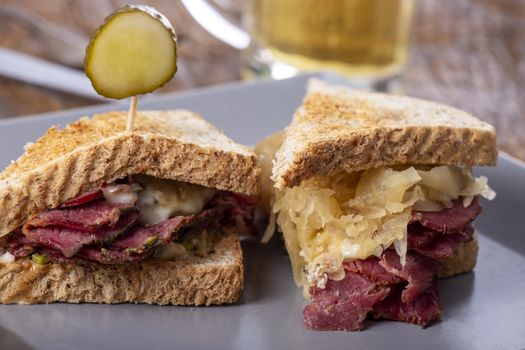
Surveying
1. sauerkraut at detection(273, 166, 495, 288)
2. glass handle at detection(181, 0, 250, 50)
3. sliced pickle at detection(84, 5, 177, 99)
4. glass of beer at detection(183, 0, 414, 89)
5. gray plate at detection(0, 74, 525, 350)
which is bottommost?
gray plate at detection(0, 74, 525, 350)

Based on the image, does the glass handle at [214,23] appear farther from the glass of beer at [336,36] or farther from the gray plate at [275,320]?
the gray plate at [275,320]

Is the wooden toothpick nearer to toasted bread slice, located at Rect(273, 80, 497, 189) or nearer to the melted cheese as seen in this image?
the melted cheese

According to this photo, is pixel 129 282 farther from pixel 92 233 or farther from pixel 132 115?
pixel 132 115

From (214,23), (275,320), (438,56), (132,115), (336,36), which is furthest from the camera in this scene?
(214,23)

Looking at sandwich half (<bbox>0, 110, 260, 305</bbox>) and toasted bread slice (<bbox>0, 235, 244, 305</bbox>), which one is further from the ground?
sandwich half (<bbox>0, 110, 260, 305</bbox>)

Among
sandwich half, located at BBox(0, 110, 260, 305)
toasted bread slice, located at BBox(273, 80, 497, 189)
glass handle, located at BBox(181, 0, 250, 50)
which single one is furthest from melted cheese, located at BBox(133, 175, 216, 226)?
glass handle, located at BBox(181, 0, 250, 50)

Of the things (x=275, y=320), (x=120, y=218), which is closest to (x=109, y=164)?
(x=120, y=218)

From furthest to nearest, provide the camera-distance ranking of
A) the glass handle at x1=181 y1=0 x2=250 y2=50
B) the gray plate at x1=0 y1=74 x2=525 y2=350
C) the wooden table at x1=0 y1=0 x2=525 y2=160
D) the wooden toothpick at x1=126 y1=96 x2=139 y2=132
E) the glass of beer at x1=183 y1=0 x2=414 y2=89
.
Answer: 1. the glass handle at x1=181 y1=0 x2=250 y2=50
2. the glass of beer at x1=183 y1=0 x2=414 y2=89
3. the wooden table at x1=0 y1=0 x2=525 y2=160
4. the wooden toothpick at x1=126 y1=96 x2=139 y2=132
5. the gray plate at x1=0 y1=74 x2=525 y2=350

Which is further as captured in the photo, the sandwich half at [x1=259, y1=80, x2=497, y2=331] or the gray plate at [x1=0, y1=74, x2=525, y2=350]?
the sandwich half at [x1=259, y1=80, x2=497, y2=331]
